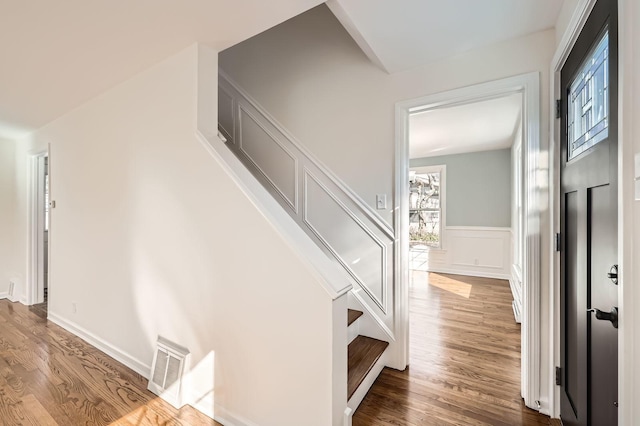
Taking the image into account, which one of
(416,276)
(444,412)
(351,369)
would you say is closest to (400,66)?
(351,369)

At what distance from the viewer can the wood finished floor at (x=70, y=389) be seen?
5.59 ft

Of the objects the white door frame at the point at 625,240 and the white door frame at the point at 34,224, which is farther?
the white door frame at the point at 34,224

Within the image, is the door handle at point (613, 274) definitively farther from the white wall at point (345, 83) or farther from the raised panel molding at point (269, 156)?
the raised panel molding at point (269, 156)

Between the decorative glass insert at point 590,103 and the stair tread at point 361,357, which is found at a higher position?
A: the decorative glass insert at point 590,103

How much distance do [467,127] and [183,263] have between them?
4.13 meters

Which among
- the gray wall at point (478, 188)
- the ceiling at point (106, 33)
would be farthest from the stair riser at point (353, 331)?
the gray wall at point (478, 188)

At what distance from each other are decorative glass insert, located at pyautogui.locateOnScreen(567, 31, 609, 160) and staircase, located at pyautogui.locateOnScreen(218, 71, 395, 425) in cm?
123

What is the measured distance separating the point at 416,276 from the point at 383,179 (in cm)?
388

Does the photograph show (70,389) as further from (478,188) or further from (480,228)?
(478,188)

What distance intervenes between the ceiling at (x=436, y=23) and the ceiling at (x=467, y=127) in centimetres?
93

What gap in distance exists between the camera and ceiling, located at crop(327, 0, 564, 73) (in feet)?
5.14

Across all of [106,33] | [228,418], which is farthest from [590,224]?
[106,33]

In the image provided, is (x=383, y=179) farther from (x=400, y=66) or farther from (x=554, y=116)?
(x=554, y=116)

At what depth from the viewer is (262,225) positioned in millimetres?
1510
